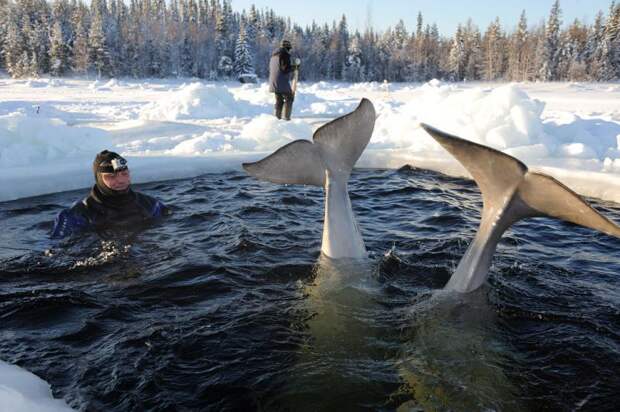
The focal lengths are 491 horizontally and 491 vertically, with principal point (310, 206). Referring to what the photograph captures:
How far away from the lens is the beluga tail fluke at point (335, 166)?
5.05 metres

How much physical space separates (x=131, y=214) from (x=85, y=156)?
4201 millimetres

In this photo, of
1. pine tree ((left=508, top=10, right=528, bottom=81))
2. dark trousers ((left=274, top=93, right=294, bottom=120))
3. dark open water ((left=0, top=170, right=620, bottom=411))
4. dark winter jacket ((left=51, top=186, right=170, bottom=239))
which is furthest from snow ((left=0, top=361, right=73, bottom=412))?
pine tree ((left=508, top=10, right=528, bottom=81))

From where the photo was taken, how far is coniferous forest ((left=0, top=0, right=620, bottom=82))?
209 ft

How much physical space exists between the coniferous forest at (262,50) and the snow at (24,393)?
6598 cm

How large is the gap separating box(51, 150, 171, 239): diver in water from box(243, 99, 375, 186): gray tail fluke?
9.37 feet

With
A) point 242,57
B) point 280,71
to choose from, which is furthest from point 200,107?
point 242,57

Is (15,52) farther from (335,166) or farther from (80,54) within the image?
(335,166)

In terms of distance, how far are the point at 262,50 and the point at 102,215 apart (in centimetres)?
8439

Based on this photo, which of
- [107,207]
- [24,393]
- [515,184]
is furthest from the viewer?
[107,207]

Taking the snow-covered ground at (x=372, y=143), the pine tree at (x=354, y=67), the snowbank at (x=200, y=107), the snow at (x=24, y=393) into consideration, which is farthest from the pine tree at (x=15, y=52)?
the snow at (x=24, y=393)

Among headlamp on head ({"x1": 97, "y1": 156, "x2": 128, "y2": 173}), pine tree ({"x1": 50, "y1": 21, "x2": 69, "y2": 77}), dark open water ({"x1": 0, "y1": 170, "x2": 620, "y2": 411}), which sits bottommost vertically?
dark open water ({"x1": 0, "y1": 170, "x2": 620, "y2": 411})

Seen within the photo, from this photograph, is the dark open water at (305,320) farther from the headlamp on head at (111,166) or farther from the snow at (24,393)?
the headlamp on head at (111,166)

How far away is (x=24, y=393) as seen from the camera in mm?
3033

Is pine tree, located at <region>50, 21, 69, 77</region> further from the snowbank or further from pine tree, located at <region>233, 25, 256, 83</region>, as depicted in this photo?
the snowbank
